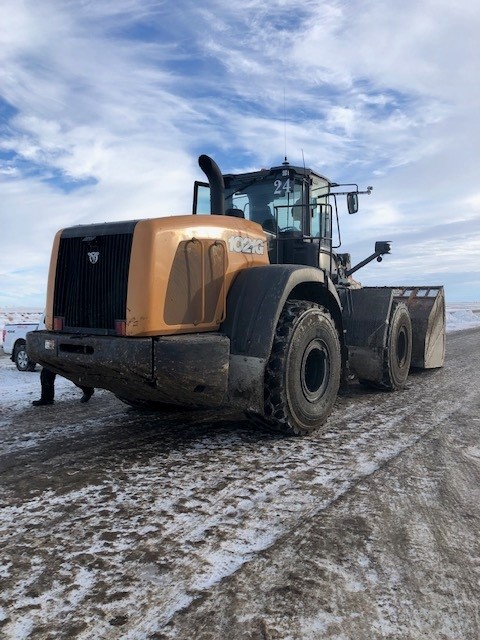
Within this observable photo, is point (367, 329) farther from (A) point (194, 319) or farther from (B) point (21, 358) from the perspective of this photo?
(B) point (21, 358)

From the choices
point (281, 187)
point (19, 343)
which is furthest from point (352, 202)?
point (19, 343)

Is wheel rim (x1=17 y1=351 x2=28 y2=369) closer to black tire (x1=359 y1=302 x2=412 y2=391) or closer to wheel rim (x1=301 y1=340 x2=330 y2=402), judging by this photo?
black tire (x1=359 y1=302 x2=412 y2=391)

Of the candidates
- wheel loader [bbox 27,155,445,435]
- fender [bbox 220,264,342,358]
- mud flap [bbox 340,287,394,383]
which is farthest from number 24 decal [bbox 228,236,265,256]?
mud flap [bbox 340,287,394,383]

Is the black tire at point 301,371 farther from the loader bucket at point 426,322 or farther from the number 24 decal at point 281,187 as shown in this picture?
the loader bucket at point 426,322

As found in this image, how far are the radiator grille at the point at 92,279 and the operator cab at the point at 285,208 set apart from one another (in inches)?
71.2

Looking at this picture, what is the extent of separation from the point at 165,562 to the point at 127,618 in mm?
422

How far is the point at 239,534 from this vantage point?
8.76ft

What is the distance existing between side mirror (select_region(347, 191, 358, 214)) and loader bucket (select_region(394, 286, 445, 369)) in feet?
9.38

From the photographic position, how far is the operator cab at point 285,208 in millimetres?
5676

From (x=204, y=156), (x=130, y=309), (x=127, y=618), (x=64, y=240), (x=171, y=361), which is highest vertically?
(x=204, y=156)

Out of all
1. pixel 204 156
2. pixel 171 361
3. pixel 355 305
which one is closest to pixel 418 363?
pixel 355 305

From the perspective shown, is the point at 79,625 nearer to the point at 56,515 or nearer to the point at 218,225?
the point at 56,515

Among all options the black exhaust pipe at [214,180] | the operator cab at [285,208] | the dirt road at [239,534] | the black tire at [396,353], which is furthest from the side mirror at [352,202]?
the dirt road at [239,534]

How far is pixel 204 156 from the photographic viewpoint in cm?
496
